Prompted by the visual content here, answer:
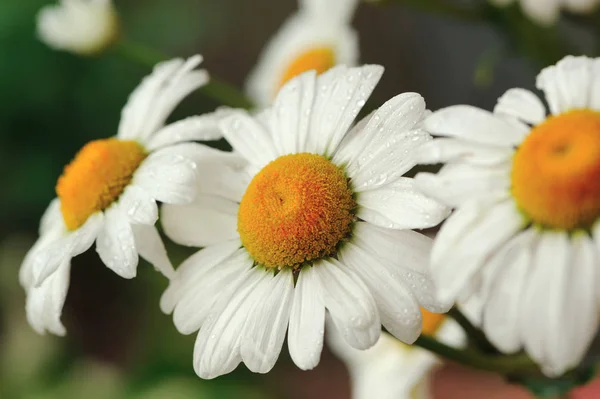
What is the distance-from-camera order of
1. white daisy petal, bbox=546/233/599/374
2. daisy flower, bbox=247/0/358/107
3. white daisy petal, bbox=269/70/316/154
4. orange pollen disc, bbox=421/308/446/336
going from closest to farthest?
1. white daisy petal, bbox=546/233/599/374
2. white daisy petal, bbox=269/70/316/154
3. orange pollen disc, bbox=421/308/446/336
4. daisy flower, bbox=247/0/358/107

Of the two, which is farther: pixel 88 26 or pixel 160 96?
pixel 88 26

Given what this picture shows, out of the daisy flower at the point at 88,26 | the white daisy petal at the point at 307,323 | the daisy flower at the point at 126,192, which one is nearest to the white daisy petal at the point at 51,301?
the daisy flower at the point at 126,192

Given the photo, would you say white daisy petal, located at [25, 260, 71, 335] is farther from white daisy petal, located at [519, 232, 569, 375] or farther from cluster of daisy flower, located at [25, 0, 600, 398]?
white daisy petal, located at [519, 232, 569, 375]

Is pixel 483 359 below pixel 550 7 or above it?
below

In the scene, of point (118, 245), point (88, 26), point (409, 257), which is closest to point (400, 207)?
point (409, 257)

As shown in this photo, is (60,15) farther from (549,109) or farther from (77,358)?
(77,358)

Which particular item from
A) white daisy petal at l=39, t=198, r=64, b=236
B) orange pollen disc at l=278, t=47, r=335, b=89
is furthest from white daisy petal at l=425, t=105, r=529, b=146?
orange pollen disc at l=278, t=47, r=335, b=89

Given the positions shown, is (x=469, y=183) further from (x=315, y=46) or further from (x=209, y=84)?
(x=315, y=46)

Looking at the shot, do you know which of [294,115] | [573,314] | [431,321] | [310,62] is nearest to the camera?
[573,314]
